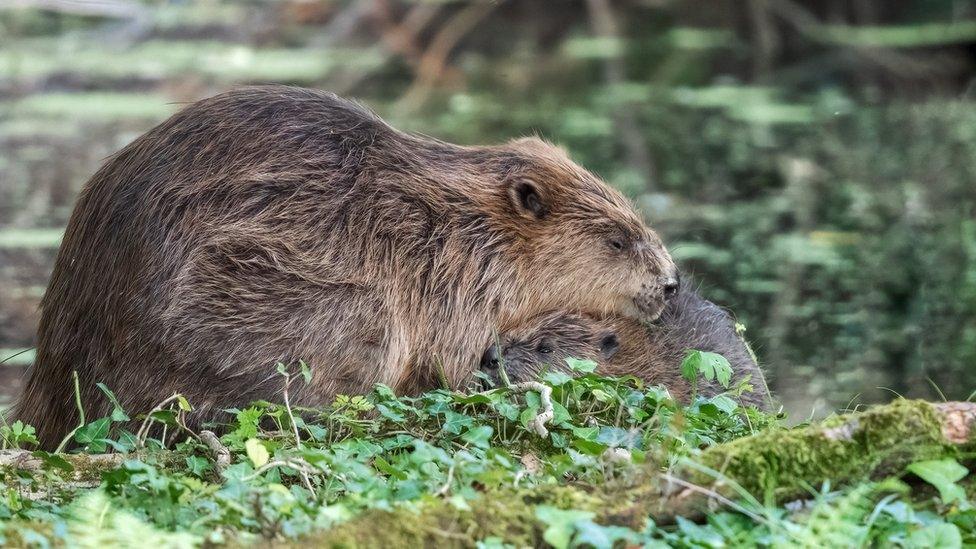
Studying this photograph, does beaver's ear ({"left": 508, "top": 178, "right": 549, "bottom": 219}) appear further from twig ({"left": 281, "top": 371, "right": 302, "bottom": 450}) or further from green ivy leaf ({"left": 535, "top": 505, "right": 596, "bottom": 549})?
green ivy leaf ({"left": 535, "top": 505, "right": 596, "bottom": 549})

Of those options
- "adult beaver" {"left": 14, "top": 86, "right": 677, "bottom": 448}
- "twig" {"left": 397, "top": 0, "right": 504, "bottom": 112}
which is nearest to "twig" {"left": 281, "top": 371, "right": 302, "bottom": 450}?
"adult beaver" {"left": 14, "top": 86, "right": 677, "bottom": 448}

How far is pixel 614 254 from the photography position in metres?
4.54

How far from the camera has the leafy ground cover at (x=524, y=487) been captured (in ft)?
7.64

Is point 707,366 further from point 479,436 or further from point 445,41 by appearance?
point 445,41

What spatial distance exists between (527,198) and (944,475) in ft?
6.86

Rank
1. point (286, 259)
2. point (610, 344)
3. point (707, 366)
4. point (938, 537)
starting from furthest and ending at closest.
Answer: point (610, 344), point (286, 259), point (707, 366), point (938, 537)

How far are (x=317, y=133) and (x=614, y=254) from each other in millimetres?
1142

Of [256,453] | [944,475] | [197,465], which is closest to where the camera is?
[944,475]

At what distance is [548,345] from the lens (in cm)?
443

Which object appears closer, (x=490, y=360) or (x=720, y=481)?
(x=720, y=481)

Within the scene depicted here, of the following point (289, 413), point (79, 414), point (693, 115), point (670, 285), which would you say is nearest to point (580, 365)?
point (289, 413)

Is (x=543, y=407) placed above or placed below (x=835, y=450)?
below

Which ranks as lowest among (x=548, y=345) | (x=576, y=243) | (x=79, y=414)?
(x=79, y=414)

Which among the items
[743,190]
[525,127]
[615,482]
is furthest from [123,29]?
[615,482]
